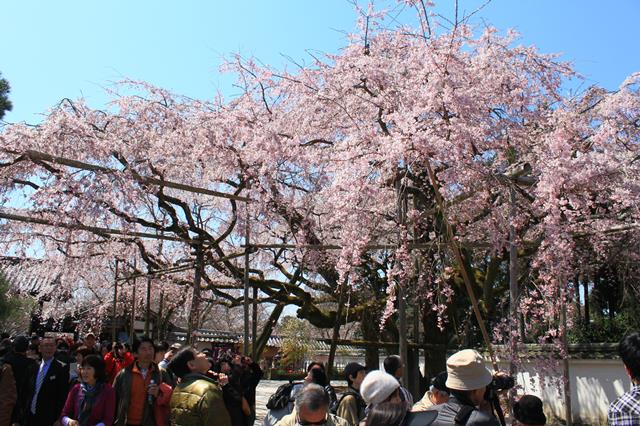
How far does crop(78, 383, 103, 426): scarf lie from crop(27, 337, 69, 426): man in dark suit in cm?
111

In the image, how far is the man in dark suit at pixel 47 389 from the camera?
588 centimetres

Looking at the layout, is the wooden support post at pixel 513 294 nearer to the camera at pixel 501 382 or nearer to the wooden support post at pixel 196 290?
the camera at pixel 501 382

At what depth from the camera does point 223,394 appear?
172 inches

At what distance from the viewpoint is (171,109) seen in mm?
11117

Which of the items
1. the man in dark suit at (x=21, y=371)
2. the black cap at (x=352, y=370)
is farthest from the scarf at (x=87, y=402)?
the black cap at (x=352, y=370)

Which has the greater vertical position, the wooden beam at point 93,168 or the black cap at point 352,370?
the wooden beam at point 93,168

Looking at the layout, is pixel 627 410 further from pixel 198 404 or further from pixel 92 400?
pixel 92 400

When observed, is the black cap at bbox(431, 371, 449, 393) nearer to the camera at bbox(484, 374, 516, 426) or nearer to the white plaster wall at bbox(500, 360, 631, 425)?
the camera at bbox(484, 374, 516, 426)

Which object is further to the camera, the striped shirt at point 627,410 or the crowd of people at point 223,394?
the crowd of people at point 223,394

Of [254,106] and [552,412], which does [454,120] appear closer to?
[254,106]

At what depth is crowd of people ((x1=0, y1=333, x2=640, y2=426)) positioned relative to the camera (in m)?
2.76

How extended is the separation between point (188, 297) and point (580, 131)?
11417mm

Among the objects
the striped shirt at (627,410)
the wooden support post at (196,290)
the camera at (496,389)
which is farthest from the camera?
the wooden support post at (196,290)

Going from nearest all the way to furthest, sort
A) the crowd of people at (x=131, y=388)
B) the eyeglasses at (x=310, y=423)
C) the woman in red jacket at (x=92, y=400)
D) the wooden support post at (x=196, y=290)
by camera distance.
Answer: the eyeglasses at (x=310, y=423) < the crowd of people at (x=131, y=388) < the woman in red jacket at (x=92, y=400) < the wooden support post at (x=196, y=290)
